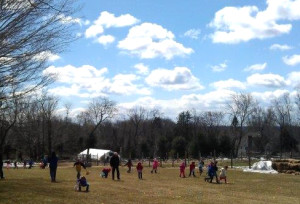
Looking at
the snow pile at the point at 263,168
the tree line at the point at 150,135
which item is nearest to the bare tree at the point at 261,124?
the tree line at the point at 150,135

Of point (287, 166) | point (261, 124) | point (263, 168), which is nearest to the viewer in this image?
point (287, 166)

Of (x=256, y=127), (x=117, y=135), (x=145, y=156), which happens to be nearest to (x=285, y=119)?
(x=256, y=127)

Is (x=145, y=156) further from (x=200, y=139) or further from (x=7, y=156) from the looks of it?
(x=7, y=156)

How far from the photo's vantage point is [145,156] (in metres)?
104

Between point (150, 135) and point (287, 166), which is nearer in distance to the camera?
point (287, 166)

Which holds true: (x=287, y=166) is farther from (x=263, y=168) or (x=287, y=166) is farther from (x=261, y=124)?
(x=261, y=124)

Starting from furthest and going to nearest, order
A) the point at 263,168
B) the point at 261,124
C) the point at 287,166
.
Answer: the point at 261,124
the point at 263,168
the point at 287,166

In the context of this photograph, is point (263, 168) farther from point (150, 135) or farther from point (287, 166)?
point (150, 135)

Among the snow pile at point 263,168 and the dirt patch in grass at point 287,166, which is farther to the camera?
the snow pile at point 263,168

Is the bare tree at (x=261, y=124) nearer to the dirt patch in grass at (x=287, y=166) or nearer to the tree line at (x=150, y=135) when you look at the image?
the tree line at (x=150, y=135)

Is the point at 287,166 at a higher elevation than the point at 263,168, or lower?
higher

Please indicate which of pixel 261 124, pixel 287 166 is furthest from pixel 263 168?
pixel 261 124

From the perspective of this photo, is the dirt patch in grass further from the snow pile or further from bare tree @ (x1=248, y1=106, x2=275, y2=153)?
bare tree @ (x1=248, y1=106, x2=275, y2=153)

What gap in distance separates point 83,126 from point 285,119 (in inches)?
2106
